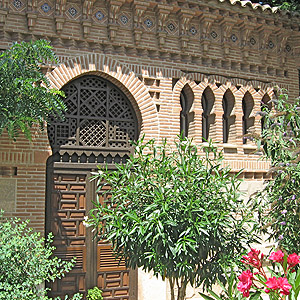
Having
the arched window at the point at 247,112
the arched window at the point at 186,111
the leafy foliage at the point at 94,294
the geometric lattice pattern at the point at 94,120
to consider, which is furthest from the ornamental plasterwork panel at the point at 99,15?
the leafy foliage at the point at 94,294

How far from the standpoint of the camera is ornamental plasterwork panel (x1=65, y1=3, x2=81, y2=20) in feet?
22.8

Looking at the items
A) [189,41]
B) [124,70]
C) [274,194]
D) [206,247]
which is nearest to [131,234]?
[206,247]

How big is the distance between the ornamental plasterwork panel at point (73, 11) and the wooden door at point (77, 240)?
2.63 metres

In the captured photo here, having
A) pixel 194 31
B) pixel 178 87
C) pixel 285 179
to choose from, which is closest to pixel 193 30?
pixel 194 31

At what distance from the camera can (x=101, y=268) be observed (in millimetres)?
7004

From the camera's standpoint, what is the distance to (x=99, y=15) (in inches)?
282

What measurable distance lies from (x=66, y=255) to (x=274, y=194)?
11.6ft

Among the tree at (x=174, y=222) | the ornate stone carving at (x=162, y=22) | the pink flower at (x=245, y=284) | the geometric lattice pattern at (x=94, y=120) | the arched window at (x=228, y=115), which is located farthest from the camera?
the arched window at (x=228, y=115)

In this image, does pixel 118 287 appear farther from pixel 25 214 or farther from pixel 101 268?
pixel 25 214

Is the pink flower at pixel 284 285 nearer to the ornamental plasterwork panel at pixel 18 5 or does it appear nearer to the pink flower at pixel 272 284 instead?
the pink flower at pixel 272 284

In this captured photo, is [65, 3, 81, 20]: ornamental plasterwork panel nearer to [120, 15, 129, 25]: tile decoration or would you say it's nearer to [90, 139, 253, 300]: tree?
[120, 15, 129, 25]: tile decoration

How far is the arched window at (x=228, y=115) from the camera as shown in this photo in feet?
27.0

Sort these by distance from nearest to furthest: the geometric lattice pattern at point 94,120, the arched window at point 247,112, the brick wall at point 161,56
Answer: the brick wall at point 161,56
the geometric lattice pattern at point 94,120
the arched window at point 247,112

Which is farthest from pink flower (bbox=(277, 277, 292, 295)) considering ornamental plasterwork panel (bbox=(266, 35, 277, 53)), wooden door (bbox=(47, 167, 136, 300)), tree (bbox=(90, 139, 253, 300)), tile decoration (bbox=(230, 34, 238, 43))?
ornamental plasterwork panel (bbox=(266, 35, 277, 53))
